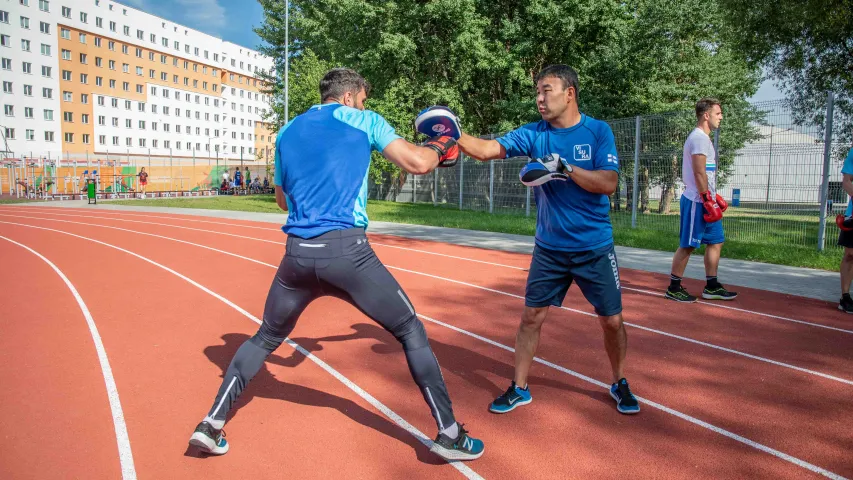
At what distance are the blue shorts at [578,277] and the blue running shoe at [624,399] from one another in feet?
1.76

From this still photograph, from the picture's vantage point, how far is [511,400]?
12.3 ft

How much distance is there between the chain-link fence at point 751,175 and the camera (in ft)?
35.3

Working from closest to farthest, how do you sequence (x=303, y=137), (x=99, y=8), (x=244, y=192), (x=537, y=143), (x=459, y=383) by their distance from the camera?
(x=303, y=137)
(x=537, y=143)
(x=459, y=383)
(x=244, y=192)
(x=99, y=8)

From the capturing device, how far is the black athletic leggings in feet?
9.45

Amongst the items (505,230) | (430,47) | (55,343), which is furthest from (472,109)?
(55,343)

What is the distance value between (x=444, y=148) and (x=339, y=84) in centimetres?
65

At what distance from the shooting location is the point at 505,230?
14.9m

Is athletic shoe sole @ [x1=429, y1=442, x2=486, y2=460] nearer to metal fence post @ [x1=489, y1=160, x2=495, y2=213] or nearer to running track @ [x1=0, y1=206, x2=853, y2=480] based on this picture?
running track @ [x1=0, y1=206, x2=853, y2=480]

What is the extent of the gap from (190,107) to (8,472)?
80.4 m

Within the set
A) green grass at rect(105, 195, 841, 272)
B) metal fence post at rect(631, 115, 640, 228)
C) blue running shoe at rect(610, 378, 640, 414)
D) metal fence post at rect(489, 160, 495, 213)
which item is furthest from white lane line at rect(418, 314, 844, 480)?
metal fence post at rect(489, 160, 495, 213)

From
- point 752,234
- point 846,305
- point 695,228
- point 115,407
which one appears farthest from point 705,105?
point 752,234

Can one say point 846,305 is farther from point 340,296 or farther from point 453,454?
point 340,296

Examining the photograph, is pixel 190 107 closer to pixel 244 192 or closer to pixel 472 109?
pixel 244 192

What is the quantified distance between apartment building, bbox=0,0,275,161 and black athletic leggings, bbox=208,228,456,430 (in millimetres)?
48939
